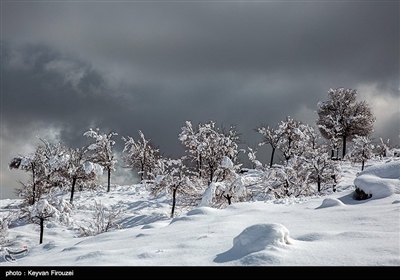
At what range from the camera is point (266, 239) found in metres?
5.93

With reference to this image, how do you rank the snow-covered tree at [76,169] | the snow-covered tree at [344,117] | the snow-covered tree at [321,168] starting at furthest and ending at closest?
1. the snow-covered tree at [344,117]
2. the snow-covered tree at [76,169]
3. the snow-covered tree at [321,168]

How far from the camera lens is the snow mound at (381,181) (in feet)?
37.2

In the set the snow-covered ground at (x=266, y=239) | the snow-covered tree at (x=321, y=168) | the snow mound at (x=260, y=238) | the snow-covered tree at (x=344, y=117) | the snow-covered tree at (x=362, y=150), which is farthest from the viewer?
the snow-covered tree at (x=344, y=117)

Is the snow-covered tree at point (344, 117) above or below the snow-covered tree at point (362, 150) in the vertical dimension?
above

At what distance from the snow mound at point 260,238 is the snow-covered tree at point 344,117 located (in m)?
40.1

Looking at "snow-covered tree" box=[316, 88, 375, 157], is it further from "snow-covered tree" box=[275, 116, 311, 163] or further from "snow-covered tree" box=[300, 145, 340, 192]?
"snow-covered tree" box=[300, 145, 340, 192]

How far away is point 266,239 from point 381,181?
8.18m

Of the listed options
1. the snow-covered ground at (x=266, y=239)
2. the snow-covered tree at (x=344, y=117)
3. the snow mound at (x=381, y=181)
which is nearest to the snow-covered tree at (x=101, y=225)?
the snow-covered ground at (x=266, y=239)

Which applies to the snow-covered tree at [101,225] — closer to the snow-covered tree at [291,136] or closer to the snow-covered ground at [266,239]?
the snow-covered ground at [266,239]

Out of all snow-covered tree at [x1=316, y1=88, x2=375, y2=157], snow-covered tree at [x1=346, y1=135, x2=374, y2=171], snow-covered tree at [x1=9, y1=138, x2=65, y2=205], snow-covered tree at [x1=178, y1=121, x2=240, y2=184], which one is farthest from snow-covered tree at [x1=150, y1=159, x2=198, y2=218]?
snow-covered tree at [x1=316, y1=88, x2=375, y2=157]

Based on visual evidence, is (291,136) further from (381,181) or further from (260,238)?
(260,238)

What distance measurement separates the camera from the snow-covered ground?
218 inches

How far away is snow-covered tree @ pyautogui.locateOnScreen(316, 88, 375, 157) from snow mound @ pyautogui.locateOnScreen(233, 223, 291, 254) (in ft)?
132
